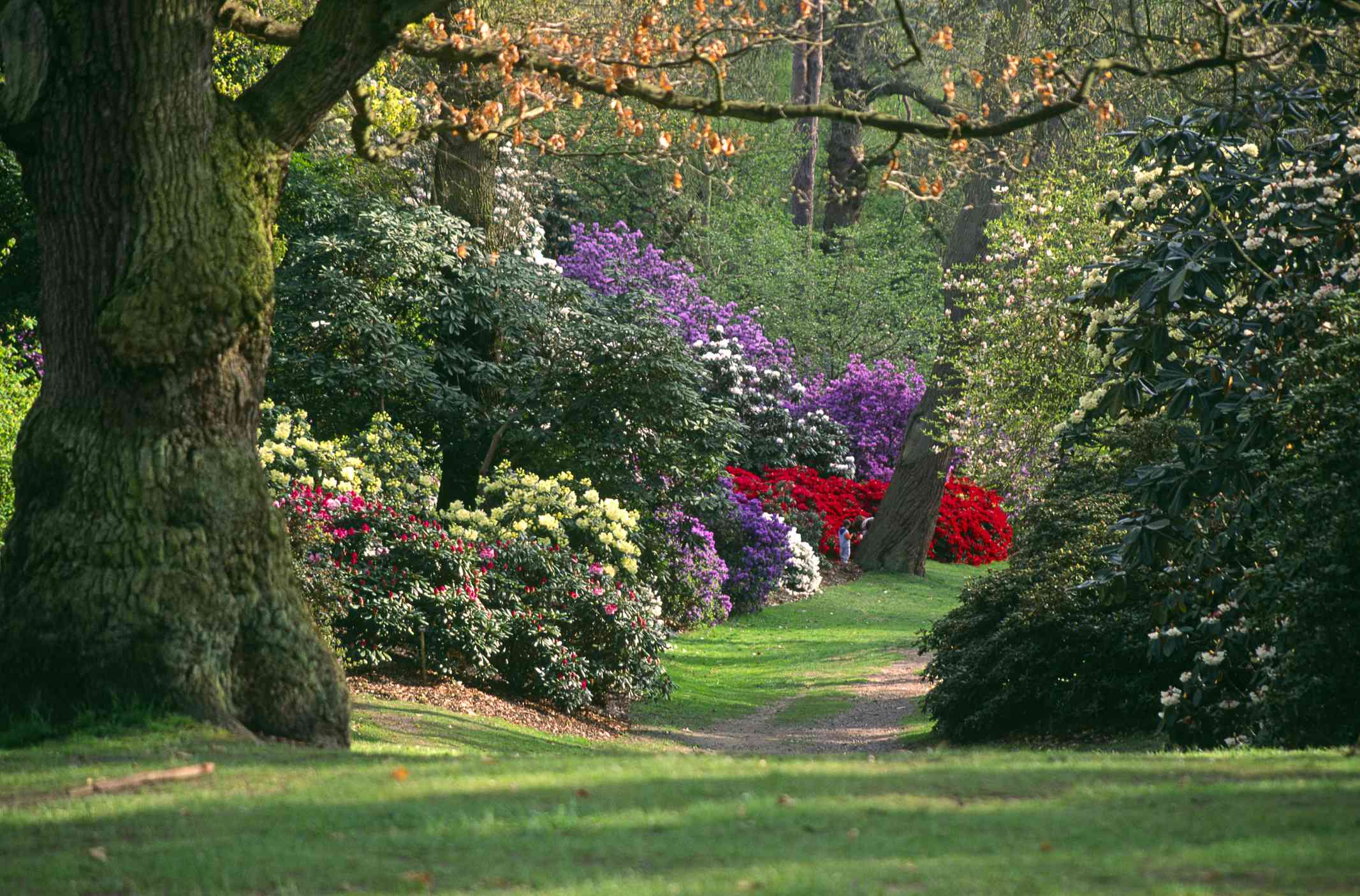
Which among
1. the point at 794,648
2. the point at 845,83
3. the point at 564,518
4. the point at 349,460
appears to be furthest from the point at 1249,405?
the point at 845,83

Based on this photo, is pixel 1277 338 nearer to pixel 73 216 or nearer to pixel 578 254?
pixel 73 216

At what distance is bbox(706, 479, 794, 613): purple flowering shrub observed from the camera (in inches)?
778

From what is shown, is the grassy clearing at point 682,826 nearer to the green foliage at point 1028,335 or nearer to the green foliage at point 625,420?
the green foliage at point 625,420

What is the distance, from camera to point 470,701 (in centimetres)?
1134

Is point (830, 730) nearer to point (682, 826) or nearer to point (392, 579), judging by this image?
point (392, 579)

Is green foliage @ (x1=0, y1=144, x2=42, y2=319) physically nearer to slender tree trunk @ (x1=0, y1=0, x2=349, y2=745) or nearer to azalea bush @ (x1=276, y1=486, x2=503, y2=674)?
azalea bush @ (x1=276, y1=486, x2=503, y2=674)

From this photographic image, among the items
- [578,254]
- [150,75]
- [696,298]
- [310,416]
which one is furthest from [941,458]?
[150,75]

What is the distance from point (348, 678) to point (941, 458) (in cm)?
1535

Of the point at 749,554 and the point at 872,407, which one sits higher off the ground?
the point at 872,407

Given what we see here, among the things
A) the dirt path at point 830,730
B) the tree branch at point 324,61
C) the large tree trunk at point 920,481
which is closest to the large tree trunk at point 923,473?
the large tree trunk at point 920,481

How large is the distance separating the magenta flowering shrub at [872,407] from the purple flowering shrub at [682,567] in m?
11.4

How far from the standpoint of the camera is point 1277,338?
28.7ft

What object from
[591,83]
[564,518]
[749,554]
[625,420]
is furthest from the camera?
[749,554]

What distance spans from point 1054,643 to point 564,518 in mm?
5005
